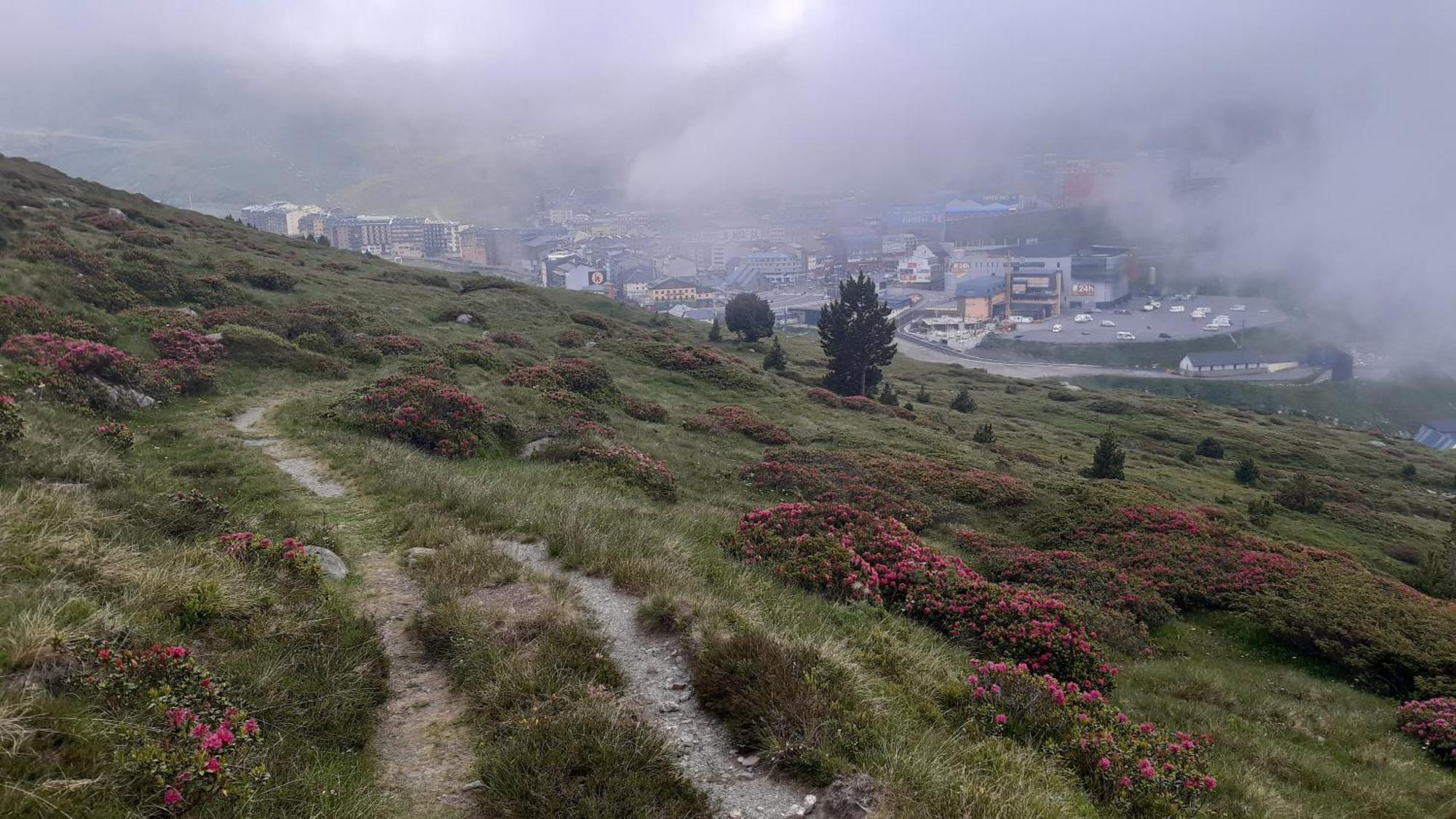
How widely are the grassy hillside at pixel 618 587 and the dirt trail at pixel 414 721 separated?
9 centimetres

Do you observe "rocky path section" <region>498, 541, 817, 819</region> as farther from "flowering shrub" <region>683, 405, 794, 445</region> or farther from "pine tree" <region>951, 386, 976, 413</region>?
"pine tree" <region>951, 386, 976, 413</region>

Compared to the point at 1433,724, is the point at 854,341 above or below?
above

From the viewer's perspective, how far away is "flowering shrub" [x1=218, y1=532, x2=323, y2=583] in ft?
25.9

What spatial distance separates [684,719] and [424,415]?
1442 centimetres

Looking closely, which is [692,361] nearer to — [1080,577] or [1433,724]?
[1080,577]

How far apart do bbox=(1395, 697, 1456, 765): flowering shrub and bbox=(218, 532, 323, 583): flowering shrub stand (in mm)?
15807

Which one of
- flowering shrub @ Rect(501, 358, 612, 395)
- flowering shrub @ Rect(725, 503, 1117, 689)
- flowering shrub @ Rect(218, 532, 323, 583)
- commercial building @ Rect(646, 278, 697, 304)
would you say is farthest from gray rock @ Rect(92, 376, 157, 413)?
commercial building @ Rect(646, 278, 697, 304)

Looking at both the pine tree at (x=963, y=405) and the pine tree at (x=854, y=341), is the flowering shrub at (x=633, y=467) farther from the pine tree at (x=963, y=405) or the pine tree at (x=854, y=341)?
the pine tree at (x=963, y=405)

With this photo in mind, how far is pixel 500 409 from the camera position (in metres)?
21.1

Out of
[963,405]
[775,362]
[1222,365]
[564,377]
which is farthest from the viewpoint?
[1222,365]

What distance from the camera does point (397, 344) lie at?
28.9 meters

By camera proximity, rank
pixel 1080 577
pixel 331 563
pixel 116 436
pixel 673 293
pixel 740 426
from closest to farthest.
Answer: pixel 331 563 → pixel 116 436 → pixel 1080 577 → pixel 740 426 → pixel 673 293

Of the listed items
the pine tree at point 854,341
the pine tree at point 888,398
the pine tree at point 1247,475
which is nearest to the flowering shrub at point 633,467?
the pine tree at point 888,398

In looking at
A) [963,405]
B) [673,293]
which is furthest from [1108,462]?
[673,293]
